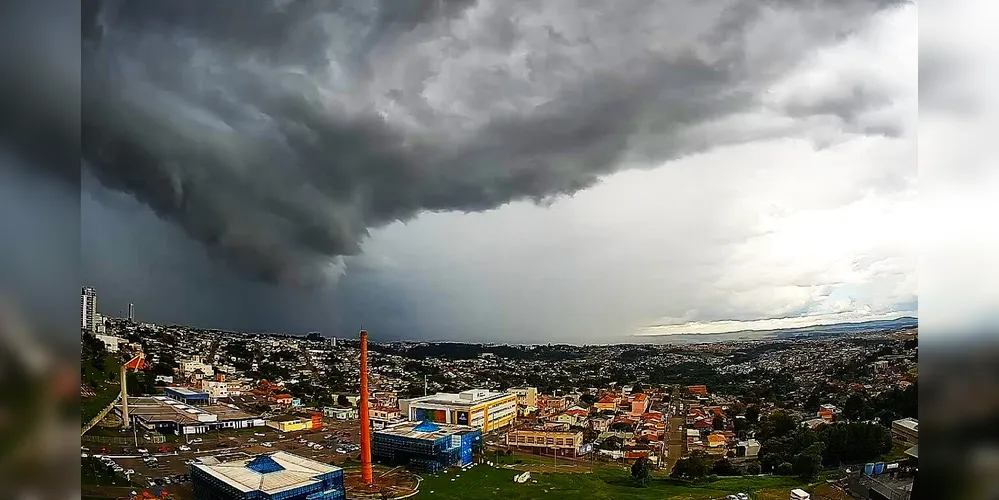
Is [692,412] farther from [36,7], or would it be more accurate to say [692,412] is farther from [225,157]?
[36,7]

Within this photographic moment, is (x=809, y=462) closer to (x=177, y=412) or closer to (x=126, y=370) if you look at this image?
(x=177, y=412)

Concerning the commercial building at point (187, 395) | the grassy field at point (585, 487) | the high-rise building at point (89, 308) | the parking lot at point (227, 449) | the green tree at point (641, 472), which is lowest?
the grassy field at point (585, 487)

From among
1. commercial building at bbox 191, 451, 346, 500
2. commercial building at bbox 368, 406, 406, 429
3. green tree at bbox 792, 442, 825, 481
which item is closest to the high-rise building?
commercial building at bbox 191, 451, 346, 500

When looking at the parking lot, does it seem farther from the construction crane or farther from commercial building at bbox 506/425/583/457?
commercial building at bbox 506/425/583/457

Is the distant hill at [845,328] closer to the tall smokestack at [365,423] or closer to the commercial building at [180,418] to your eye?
the tall smokestack at [365,423]

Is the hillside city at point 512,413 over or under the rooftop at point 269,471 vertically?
over

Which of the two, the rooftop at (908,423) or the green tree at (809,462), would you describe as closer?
the rooftop at (908,423)

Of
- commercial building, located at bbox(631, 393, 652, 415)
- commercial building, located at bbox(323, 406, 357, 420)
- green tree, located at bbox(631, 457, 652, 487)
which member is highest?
commercial building, located at bbox(631, 393, 652, 415)

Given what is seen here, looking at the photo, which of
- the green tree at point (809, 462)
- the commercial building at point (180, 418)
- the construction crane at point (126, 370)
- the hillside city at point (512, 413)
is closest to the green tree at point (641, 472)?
the hillside city at point (512, 413)
